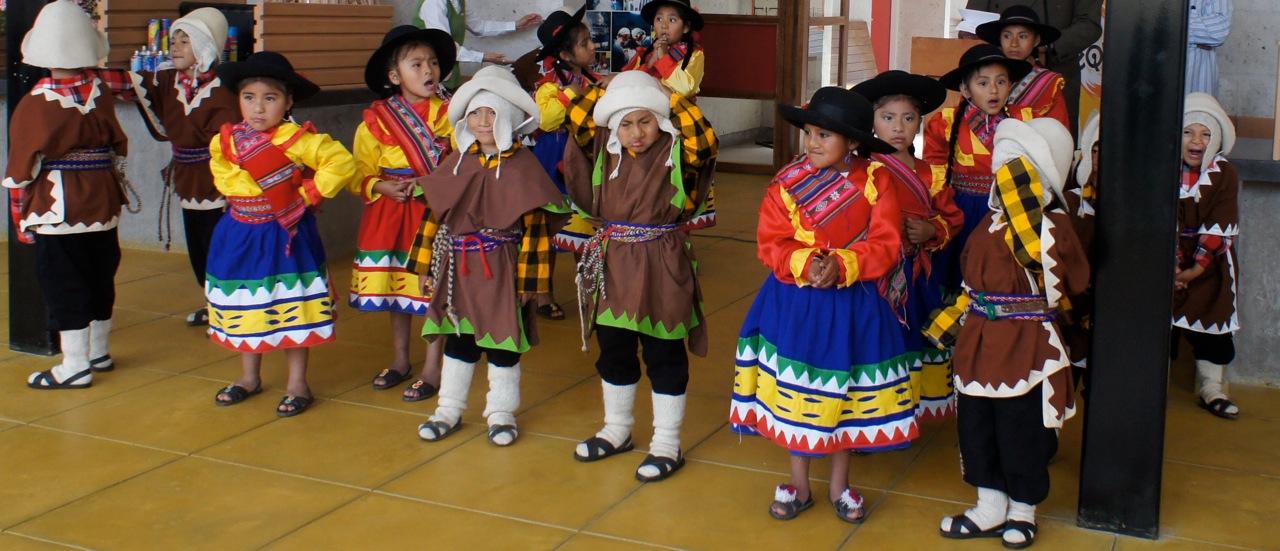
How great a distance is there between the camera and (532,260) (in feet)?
15.1

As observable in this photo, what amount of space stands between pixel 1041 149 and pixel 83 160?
152 inches

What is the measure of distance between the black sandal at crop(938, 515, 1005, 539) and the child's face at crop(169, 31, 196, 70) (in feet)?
13.3

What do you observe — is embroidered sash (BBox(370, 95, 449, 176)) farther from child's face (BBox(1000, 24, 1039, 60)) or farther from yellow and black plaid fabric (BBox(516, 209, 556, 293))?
child's face (BBox(1000, 24, 1039, 60))

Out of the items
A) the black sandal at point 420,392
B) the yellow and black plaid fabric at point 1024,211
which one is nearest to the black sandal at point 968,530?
the yellow and black plaid fabric at point 1024,211

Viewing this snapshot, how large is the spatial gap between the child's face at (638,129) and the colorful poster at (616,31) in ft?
15.2

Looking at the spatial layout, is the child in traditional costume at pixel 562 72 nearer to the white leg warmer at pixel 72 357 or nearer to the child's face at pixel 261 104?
the child's face at pixel 261 104

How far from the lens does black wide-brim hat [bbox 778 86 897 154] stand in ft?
12.3

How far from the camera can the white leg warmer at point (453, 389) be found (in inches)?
190

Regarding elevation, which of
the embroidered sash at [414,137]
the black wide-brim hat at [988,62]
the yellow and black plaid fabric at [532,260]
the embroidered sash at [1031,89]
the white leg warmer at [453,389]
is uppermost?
the black wide-brim hat at [988,62]

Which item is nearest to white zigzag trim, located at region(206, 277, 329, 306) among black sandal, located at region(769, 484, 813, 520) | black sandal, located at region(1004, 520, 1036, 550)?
black sandal, located at region(769, 484, 813, 520)

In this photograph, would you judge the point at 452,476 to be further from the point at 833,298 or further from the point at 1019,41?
the point at 1019,41

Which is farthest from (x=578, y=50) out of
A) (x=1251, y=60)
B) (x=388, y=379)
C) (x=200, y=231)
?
(x=1251, y=60)

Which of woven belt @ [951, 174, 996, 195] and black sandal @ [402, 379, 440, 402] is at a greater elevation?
woven belt @ [951, 174, 996, 195]

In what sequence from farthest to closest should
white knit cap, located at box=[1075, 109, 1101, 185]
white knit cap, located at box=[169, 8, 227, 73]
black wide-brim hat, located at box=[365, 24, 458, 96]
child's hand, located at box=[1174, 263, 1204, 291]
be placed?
white knit cap, located at box=[169, 8, 227, 73] → black wide-brim hat, located at box=[365, 24, 458, 96] → child's hand, located at box=[1174, 263, 1204, 291] → white knit cap, located at box=[1075, 109, 1101, 185]
